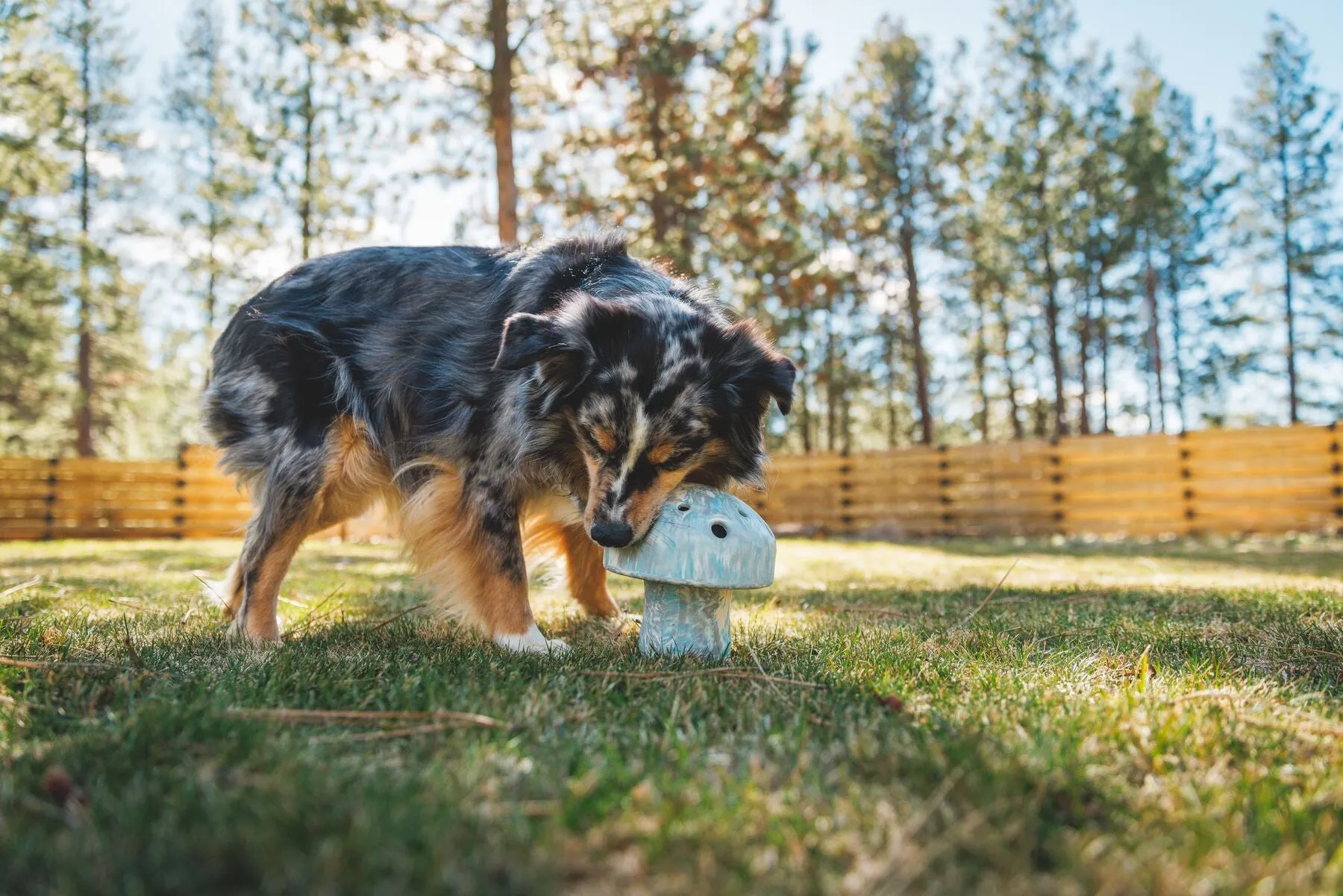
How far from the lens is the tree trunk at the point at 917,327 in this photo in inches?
796

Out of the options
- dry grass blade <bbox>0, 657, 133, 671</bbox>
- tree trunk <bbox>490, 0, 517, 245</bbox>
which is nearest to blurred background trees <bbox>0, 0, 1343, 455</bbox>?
tree trunk <bbox>490, 0, 517, 245</bbox>

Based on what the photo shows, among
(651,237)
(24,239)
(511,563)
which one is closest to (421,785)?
(511,563)

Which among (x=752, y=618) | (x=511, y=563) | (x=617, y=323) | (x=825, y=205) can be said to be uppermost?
(x=825, y=205)

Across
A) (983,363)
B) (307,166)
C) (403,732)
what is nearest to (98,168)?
(307,166)

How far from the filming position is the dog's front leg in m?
3.27

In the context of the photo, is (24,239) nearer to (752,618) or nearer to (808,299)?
(808,299)

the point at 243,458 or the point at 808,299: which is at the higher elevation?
the point at 808,299

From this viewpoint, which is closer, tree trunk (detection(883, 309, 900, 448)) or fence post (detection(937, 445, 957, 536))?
fence post (detection(937, 445, 957, 536))

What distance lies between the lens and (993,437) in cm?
3756

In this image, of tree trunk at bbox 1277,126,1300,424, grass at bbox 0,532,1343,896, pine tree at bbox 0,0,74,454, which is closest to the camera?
grass at bbox 0,532,1343,896

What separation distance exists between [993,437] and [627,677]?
38.4 metres

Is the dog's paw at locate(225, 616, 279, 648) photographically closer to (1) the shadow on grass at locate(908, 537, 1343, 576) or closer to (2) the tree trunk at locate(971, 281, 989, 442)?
(1) the shadow on grass at locate(908, 537, 1343, 576)

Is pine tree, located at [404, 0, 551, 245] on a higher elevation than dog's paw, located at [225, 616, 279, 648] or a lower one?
higher

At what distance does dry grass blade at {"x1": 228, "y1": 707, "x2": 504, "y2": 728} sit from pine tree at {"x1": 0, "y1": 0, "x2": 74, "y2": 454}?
43.7 ft
